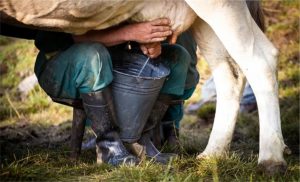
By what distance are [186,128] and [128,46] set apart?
201 cm

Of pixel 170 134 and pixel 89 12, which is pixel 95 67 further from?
pixel 170 134

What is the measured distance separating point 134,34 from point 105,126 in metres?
0.54

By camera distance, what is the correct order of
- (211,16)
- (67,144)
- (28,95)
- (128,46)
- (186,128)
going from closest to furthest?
(211,16) < (128,46) < (67,144) < (186,128) < (28,95)

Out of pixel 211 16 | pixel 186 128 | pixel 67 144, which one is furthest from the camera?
pixel 186 128

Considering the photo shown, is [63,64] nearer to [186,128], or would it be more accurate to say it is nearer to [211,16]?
[211,16]

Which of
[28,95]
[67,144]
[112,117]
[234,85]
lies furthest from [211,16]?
[28,95]

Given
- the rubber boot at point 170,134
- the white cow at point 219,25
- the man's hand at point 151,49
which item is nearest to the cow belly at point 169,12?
the white cow at point 219,25

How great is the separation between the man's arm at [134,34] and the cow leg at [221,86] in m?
0.32

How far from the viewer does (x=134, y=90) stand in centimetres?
323

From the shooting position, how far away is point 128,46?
346 cm

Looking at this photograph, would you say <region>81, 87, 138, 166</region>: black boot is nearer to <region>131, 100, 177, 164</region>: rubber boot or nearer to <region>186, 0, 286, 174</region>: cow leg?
<region>131, 100, 177, 164</region>: rubber boot

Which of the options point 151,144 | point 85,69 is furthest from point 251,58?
point 85,69

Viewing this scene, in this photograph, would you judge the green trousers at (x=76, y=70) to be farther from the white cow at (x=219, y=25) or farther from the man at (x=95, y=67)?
the white cow at (x=219, y=25)

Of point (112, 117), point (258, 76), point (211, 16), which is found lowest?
point (112, 117)
